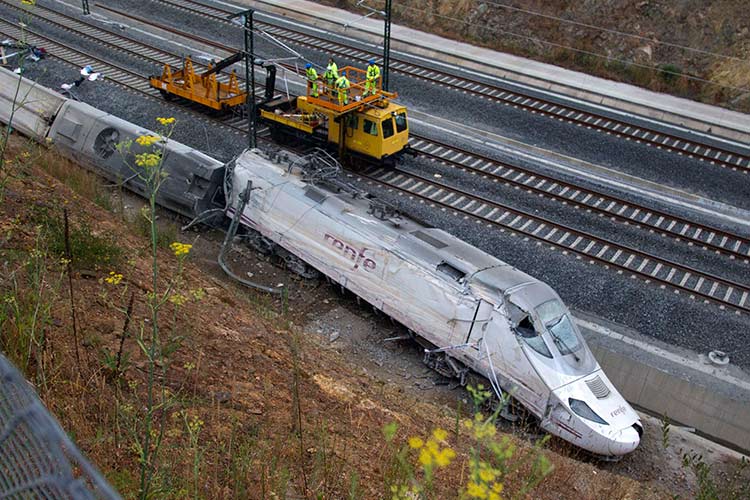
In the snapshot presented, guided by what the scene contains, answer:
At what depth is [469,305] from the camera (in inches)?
514

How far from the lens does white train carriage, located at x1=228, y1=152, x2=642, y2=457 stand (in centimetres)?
1232

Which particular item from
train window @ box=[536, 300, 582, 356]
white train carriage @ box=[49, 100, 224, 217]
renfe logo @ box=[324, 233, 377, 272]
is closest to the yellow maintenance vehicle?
white train carriage @ box=[49, 100, 224, 217]

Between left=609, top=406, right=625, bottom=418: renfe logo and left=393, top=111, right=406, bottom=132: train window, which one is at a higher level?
left=393, top=111, right=406, bottom=132: train window

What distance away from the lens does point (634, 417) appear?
12547 mm

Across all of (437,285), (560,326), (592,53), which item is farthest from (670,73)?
(437,285)

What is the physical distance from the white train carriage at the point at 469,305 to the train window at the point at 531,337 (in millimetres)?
17

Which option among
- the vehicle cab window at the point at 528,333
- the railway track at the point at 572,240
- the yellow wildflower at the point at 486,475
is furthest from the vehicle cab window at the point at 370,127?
the yellow wildflower at the point at 486,475

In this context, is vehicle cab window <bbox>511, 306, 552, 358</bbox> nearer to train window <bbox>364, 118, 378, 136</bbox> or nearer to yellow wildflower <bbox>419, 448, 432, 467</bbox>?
train window <bbox>364, 118, 378, 136</bbox>

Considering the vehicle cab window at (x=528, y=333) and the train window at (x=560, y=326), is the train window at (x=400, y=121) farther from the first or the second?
the vehicle cab window at (x=528, y=333)

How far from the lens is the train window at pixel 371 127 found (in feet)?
64.4

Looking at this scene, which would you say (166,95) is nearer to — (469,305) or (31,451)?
(469,305)

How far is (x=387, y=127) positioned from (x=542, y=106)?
23.0 ft

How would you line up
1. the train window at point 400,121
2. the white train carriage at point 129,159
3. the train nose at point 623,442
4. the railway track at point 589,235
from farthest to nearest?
the train window at point 400,121
the white train carriage at point 129,159
the railway track at point 589,235
the train nose at point 623,442

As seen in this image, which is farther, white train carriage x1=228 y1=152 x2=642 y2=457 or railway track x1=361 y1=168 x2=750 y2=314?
railway track x1=361 y1=168 x2=750 y2=314
